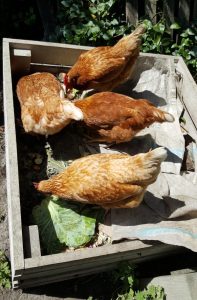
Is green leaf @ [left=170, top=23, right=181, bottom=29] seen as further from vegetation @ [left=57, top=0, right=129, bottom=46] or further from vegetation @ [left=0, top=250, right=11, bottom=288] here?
vegetation @ [left=0, top=250, right=11, bottom=288]

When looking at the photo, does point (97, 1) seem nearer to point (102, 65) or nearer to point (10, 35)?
point (10, 35)

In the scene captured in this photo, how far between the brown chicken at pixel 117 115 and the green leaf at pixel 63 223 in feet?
1.96

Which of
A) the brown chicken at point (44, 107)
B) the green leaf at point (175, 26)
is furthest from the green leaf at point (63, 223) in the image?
the green leaf at point (175, 26)

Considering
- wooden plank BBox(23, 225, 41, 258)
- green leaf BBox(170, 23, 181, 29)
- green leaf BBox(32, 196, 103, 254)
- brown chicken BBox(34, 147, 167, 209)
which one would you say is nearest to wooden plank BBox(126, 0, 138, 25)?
green leaf BBox(170, 23, 181, 29)

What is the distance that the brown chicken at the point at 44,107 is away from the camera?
129 inches

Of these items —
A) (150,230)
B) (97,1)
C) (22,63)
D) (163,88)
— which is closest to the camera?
(150,230)

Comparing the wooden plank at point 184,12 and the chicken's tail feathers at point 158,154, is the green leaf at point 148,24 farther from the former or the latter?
the chicken's tail feathers at point 158,154

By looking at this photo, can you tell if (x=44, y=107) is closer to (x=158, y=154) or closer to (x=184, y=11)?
(x=158, y=154)

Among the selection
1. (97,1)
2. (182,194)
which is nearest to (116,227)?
(182,194)

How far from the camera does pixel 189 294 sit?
321 cm

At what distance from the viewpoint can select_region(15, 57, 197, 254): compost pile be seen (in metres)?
3.15

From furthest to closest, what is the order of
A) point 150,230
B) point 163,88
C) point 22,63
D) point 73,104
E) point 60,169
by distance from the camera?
point 163,88 → point 22,63 → point 60,169 → point 73,104 → point 150,230

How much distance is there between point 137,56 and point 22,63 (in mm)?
966

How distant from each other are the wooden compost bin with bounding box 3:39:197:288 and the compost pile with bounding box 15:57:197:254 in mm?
126
